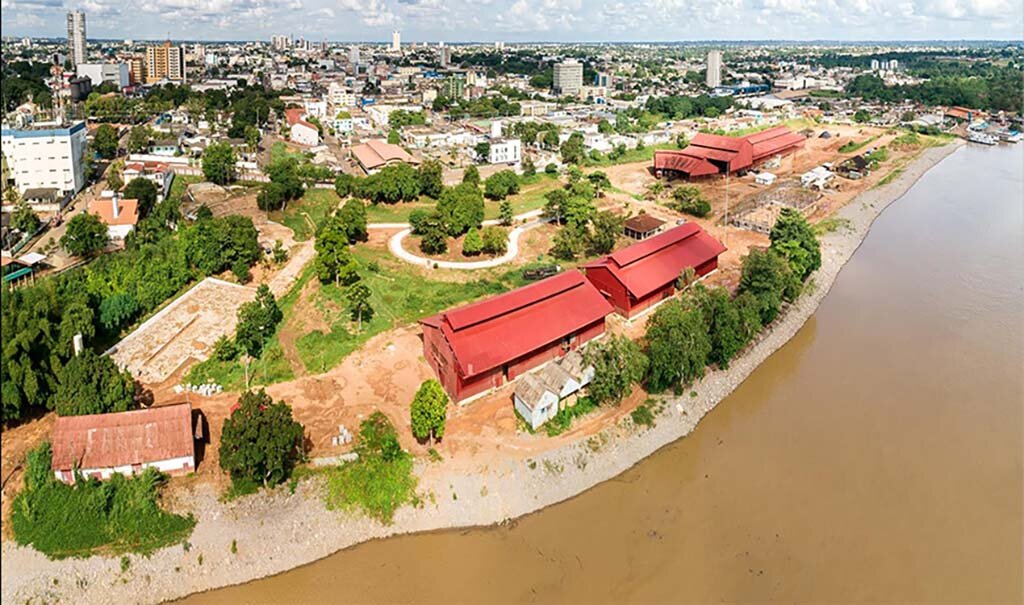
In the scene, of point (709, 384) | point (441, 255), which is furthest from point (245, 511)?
point (441, 255)

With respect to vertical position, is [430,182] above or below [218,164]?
below

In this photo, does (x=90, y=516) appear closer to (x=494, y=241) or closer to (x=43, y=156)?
(x=494, y=241)

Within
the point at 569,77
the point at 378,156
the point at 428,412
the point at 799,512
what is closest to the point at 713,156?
the point at 378,156

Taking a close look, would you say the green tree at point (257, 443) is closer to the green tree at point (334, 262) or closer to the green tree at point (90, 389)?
the green tree at point (90, 389)

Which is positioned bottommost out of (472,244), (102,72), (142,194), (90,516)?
(90,516)

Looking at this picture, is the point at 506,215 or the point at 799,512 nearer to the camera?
the point at 799,512

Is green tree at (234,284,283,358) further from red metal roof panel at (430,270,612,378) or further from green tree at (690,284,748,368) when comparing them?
green tree at (690,284,748,368)

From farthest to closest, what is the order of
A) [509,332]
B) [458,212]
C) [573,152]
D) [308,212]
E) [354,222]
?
[573,152]
[308,212]
[458,212]
[354,222]
[509,332]
